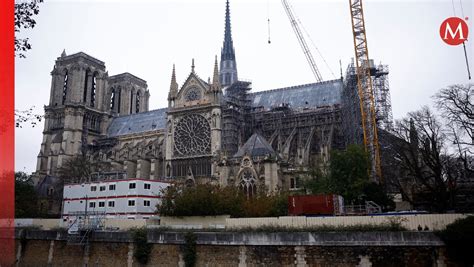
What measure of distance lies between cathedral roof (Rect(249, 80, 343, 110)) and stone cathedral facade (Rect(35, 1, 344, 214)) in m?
0.16

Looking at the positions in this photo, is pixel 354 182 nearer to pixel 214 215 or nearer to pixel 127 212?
pixel 214 215

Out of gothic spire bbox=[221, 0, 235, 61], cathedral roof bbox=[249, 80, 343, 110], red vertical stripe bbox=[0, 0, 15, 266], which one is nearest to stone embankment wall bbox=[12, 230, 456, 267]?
red vertical stripe bbox=[0, 0, 15, 266]

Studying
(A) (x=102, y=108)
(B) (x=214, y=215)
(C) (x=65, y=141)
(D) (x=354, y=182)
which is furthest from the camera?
(A) (x=102, y=108)

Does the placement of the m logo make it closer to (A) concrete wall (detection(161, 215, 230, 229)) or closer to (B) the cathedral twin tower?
(A) concrete wall (detection(161, 215, 230, 229))

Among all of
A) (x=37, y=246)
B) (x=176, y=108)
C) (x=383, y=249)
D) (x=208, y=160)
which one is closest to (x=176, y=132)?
(x=176, y=108)

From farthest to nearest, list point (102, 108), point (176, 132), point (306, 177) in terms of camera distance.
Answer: point (102, 108), point (176, 132), point (306, 177)

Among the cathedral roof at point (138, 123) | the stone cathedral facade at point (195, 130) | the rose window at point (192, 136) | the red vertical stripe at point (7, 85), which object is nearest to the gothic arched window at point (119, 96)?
the stone cathedral facade at point (195, 130)

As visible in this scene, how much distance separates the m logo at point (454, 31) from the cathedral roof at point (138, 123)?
59590mm

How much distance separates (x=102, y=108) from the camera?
285 feet

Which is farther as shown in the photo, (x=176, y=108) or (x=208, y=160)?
(x=176, y=108)

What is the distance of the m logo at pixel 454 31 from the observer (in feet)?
76.8

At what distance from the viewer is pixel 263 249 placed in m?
24.4

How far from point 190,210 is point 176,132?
30.5m

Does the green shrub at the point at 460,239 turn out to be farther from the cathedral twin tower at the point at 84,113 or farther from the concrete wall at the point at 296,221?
the cathedral twin tower at the point at 84,113
